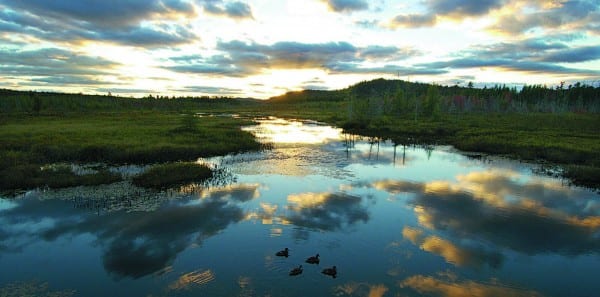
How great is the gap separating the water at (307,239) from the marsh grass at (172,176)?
5.41ft

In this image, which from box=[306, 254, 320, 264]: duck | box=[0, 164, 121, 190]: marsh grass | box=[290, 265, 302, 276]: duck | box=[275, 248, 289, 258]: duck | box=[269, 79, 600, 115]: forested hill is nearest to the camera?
box=[290, 265, 302, 276]: duck

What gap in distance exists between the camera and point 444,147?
46.1m

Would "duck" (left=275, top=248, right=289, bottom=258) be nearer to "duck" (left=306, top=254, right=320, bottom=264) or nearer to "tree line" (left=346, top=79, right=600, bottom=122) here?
"duck" (left=306, top=254, right=320, bottom=264)

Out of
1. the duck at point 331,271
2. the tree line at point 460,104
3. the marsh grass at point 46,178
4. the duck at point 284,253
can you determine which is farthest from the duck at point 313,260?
the tree line at point 460,104

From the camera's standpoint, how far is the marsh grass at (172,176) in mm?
23406

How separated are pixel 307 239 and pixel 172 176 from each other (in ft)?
44.7

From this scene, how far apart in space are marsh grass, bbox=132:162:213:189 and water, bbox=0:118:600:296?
5.41 feet

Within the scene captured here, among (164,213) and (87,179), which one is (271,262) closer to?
(164,213)

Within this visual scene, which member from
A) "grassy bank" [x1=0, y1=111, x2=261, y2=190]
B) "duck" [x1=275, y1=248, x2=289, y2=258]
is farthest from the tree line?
"duck" [x1=275, y1=248, x2=289, y2=258]

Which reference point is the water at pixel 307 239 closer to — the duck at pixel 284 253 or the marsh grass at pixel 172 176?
the duck at pixel 284 253

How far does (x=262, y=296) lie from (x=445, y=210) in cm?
1307

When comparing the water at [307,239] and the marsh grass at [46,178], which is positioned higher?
the marsh grass at [46,178]

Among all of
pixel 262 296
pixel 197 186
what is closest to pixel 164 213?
pixel 197 186

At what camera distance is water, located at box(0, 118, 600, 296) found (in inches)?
459
